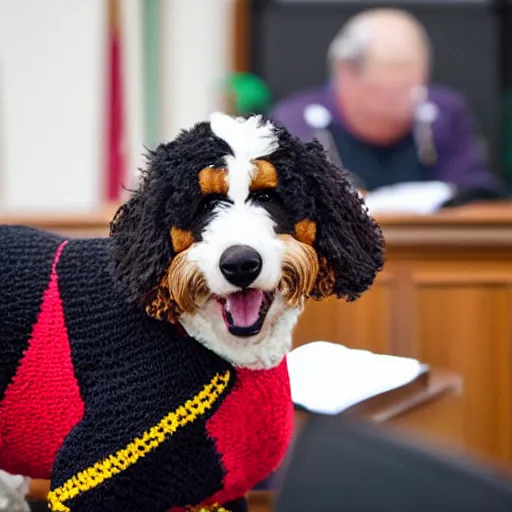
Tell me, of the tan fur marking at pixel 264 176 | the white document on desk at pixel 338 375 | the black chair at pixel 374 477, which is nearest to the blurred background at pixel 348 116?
the white document on desk at pixel 338 375

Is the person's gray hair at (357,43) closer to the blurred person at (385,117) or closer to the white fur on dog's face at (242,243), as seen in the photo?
the blurred person at (385,117)

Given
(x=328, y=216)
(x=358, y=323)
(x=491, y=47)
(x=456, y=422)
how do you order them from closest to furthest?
(x=328, y=216), (x=456, y=422), (x=358, y=323), (x=491, y=47)

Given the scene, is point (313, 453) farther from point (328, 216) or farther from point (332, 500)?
point (328, 216)

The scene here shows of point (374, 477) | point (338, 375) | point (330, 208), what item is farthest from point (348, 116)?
point (374, 477)

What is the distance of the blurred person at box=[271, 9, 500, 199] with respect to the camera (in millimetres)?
2125

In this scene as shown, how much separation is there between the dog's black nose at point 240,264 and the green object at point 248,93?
2020mm

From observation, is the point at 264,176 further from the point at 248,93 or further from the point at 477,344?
the point at 248,93

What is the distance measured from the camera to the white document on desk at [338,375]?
2.92 feet

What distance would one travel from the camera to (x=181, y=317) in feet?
2.30

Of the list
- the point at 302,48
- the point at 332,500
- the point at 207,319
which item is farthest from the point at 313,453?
the point at 302,48

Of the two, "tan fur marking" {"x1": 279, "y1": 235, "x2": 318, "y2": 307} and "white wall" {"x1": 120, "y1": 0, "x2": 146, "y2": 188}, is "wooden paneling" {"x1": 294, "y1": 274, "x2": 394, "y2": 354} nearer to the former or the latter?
"tan fur marking" {"x1": 279, "y1": 235, "x2": 318, "y2": 307}

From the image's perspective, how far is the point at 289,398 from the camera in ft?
2.51

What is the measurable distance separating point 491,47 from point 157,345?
2.34 m

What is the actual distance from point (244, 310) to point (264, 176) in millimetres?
104
